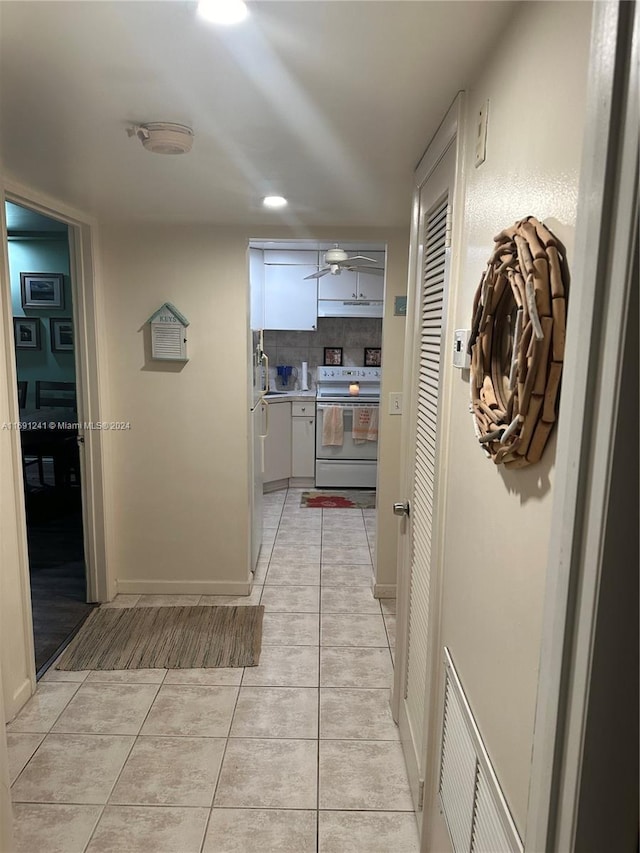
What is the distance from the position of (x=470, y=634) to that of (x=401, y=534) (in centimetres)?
104

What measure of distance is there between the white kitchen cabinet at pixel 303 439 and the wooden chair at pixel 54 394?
2098 millimetres

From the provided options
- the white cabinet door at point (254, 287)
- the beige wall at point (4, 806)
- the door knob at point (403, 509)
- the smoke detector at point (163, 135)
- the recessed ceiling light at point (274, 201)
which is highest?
the recessed ceiling light at point (274, 201)

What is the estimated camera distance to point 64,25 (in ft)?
3.71

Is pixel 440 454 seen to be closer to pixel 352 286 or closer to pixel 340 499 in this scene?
pixel 340 499

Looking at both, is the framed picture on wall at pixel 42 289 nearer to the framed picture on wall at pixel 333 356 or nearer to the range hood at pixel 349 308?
the range hood at pixel 349 308

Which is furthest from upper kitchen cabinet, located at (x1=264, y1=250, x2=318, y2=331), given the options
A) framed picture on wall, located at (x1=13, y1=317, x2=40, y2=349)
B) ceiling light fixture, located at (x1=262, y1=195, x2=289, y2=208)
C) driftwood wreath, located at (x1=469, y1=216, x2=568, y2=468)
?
driftwood wreath, located at (x1=469, y1=216, x2=568, y2=468)

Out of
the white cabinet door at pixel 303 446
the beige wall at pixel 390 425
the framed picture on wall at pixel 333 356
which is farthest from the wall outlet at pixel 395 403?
the framed picture on wall at pixel 333 356

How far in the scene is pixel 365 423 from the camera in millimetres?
5410

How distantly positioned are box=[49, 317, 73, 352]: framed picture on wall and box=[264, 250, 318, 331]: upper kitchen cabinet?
73.1 inches

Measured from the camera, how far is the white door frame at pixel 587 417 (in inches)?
25.1

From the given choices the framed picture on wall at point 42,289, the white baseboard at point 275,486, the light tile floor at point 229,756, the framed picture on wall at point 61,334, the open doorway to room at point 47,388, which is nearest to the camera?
the light tile floor at point 229,756

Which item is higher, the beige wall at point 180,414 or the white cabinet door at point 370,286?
the white cabinet door at point 370,286

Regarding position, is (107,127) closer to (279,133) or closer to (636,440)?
(279,133)

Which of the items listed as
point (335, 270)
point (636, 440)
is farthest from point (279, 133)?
point (335, 270)
